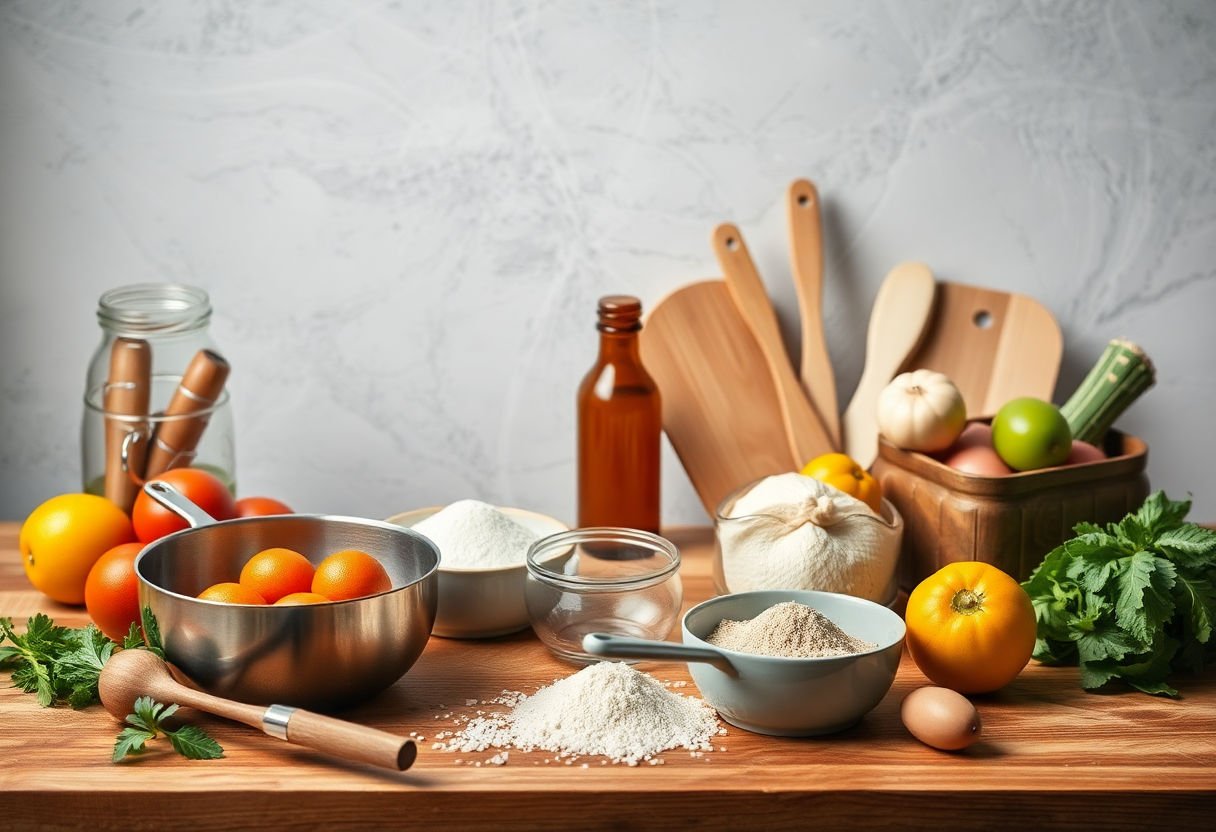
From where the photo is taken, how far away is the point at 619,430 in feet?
4.50

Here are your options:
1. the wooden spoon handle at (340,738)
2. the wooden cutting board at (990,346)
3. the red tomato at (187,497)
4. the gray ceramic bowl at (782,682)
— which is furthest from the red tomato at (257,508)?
the wooden cutting board at (990,346)

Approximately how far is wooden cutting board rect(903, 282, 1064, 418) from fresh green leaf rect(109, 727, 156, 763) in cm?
92

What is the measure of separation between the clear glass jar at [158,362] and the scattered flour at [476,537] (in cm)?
29

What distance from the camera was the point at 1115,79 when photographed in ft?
4.59

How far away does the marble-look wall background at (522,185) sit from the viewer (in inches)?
54.4

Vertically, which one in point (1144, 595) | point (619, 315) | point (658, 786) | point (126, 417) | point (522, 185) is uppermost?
point (522, 185)

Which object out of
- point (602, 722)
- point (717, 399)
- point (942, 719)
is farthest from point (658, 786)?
point (717, 399)

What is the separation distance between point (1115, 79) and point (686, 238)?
518mm

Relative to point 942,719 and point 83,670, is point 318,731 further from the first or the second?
point 942,719

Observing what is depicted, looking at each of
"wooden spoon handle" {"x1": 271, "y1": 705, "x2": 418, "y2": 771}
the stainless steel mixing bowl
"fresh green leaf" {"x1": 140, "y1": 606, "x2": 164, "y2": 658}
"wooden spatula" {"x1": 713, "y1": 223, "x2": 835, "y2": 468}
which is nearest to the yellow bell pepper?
"wooden spatula" {"x1": 713, "y1": 223, "x2": 835, "y2": 468}

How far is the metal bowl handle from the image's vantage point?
1.12 metres

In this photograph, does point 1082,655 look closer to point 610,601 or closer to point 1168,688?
point 1168,688

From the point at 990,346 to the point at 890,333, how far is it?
0.12 m

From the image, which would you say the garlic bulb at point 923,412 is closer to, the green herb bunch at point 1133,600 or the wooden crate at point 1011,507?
the wooden crate at point 1011,507
